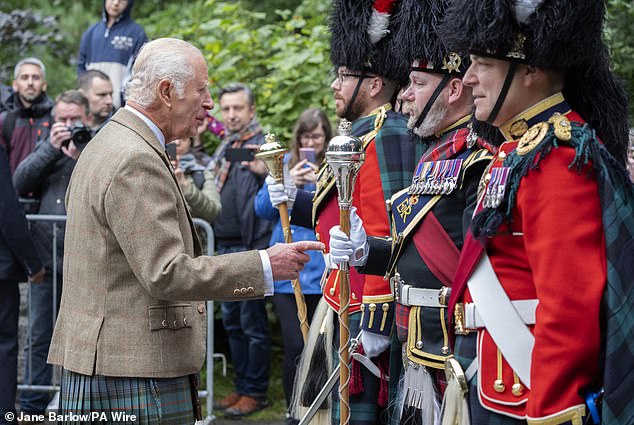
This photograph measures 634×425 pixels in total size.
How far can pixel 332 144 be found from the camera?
3.92 metres

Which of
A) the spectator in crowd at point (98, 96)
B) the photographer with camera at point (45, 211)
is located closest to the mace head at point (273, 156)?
the photographer with camera at point (45, 211)

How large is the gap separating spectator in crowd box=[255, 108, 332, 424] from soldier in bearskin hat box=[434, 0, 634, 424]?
10.0 feet

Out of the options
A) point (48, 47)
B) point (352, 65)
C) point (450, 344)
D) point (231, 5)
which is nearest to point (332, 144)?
point (450, 344)

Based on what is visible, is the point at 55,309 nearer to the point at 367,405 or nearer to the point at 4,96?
the point at 4,96

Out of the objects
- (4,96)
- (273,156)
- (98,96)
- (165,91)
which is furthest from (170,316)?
(4,96)

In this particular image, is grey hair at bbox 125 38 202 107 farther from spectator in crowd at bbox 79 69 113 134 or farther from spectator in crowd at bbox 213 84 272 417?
spectator in crowd at bbox 79 69 113 134

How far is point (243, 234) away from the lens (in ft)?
24.6

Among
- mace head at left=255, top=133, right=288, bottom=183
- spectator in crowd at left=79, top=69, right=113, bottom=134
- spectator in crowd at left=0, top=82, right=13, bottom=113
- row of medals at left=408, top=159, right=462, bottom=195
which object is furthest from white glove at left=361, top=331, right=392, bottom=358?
spectator in crowd at left=0, top=82, right=13, bottom=113

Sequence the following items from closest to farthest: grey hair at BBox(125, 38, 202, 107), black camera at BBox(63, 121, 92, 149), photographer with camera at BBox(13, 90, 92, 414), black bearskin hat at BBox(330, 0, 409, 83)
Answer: grey hair at BBox(125, 38, 202, 107) → black bearskin hat at BBox(330, 0, 409, 83) → black camera at BBox(63, 121, 92, 149) → photographer with camera at BBox(13, 90, 92, 414)

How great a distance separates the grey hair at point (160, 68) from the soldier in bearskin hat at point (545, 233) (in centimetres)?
98

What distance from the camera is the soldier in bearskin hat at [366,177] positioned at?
4.46 meters

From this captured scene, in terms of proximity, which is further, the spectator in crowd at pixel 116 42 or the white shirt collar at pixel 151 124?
the spectator in crowd at pixel 116 42

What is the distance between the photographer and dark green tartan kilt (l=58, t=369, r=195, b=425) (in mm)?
3627

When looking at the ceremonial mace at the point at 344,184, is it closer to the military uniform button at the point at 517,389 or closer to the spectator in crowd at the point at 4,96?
the military uniform button at the point at 517,389
